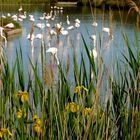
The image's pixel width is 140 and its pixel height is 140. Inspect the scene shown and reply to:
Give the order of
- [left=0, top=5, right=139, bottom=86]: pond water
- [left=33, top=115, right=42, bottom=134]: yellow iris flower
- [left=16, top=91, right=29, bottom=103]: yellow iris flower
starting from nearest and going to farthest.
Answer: [left=33, top=115, right=42, bottom=134]: yellow iris flower → [left=16, top=91, right=29, bottom=103]: yellow iris flower → [left=0, top=5, right=139, bottom=86]: pond water

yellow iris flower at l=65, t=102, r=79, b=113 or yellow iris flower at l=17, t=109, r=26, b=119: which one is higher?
yellow iris flower at l=65, t=102, r=79, b=113

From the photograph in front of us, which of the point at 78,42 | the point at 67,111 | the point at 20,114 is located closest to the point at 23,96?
the point at 20,114

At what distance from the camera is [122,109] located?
2.62 metres

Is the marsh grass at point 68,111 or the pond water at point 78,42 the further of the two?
the pond water at point 78,42

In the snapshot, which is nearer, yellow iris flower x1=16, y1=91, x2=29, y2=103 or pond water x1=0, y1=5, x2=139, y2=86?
yellow iris flower x1=16, y1=91, x2=29, y2=103

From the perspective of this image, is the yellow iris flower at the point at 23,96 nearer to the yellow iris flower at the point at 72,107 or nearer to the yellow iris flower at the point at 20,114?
the yellow iris flower at the point at 20,114

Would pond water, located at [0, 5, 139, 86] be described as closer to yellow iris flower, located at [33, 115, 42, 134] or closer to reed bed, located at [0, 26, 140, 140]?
reed bed, located at [0, 26, 140, 140]

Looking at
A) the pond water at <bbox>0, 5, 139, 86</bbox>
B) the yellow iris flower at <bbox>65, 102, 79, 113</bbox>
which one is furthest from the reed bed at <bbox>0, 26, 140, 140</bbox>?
the pond water at <bbox>0, 5, 139, 86</bbox>

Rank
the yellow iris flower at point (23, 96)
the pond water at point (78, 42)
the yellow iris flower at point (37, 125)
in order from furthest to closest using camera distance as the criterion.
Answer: the pond water at point (78, 42)
the yellow iris flower at point (23, 96)
the yellow iris flower at point (37, 125)

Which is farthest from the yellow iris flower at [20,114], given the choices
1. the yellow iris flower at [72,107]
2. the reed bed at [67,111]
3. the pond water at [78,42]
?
the pond water at [78,42]

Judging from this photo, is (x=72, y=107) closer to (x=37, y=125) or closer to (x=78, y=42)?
(x=37, y=125)

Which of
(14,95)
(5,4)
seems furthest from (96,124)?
(5,4)

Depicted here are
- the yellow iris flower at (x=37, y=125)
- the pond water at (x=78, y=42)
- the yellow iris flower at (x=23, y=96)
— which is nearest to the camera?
the yellow iris flower at (x=37, y=125)

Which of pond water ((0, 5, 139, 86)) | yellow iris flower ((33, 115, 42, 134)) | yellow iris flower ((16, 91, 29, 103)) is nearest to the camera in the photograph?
yellow iris flower ((33, 115, 42, 134))
